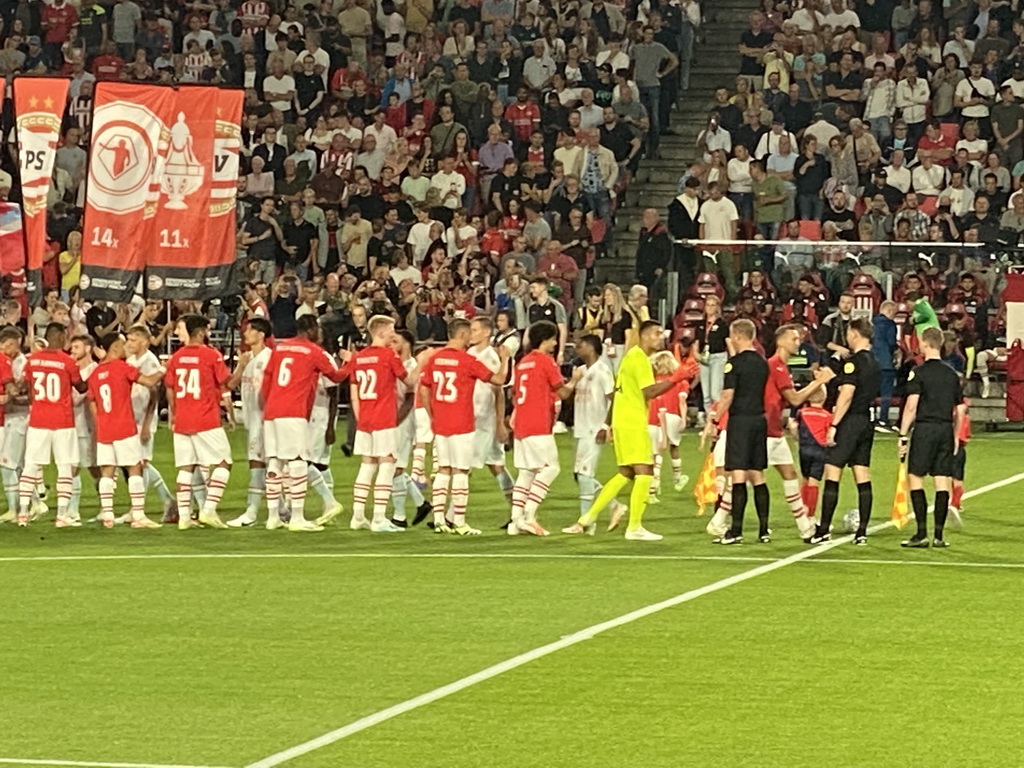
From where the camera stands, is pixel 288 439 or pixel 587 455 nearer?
pixel 288 439

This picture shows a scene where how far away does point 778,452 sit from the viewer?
66.0ft

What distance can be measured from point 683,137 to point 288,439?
19958 millimetres

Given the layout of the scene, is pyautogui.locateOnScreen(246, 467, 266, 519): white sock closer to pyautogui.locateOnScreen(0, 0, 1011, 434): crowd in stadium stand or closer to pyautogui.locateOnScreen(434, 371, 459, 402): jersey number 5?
pyautogui.locateOnScreen(434, 371, 459, 402): jersey number 5

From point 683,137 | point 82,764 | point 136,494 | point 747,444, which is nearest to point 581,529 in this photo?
point 747,444

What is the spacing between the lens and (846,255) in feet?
109

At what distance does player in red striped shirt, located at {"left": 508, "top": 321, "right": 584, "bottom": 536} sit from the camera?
66.8 ft

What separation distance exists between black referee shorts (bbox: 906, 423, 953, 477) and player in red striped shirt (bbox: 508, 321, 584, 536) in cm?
334

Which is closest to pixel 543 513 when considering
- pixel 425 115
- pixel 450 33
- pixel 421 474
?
pixel 421 474

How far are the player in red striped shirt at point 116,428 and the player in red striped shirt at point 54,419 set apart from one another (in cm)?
27

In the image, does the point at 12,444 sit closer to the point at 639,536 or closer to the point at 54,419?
the point at 54,419

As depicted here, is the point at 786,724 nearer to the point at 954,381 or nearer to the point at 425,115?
the point at 954,381

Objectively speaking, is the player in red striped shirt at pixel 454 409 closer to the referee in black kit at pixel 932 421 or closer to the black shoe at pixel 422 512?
the black shoe at pixel 422 512

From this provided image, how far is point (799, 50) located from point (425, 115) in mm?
6806

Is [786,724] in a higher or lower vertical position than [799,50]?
lower
